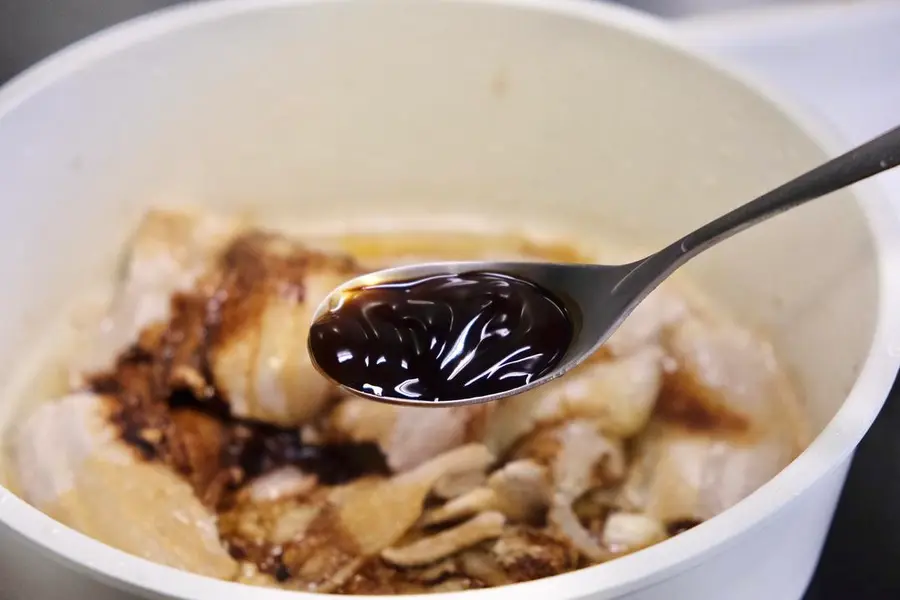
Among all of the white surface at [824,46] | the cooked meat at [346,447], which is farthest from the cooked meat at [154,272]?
the white surface at [824,46]

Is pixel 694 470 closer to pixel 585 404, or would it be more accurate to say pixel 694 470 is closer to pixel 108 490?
pixel 585 404

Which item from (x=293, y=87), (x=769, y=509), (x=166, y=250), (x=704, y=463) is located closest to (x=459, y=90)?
(x=293, y=87)

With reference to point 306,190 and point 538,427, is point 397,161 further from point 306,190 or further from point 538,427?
point 538,427

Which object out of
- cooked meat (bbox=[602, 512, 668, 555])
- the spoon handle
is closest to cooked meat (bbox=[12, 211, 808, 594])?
cooked meat (bbox=[602, 512, 668, 555])

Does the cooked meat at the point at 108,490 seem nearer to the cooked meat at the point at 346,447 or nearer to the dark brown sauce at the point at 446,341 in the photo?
the cooked meat at the point at 346,447

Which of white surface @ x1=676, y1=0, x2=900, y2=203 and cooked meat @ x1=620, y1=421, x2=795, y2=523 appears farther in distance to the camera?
white surface @ x1=676, y1=0, x2=900, y2=203

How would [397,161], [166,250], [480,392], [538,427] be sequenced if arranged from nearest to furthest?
[480,392] < [538,427] < [166,250] < [397,161]

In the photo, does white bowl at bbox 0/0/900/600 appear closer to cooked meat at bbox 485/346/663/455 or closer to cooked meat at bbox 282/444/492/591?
cooked meat at bbox 485/346/663/455

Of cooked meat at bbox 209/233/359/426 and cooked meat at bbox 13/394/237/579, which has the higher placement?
cooked meat at bbox 209/233/359/426
